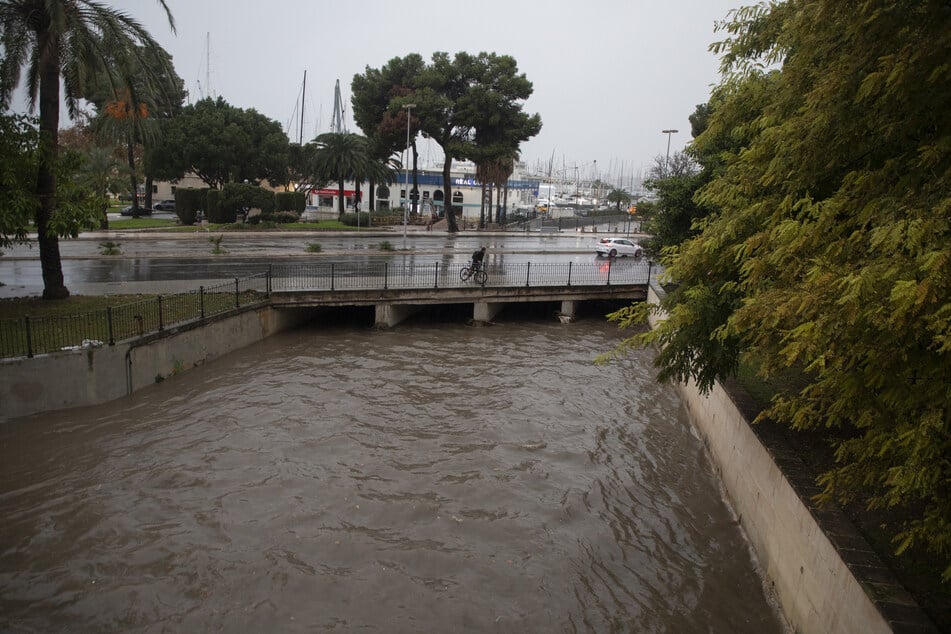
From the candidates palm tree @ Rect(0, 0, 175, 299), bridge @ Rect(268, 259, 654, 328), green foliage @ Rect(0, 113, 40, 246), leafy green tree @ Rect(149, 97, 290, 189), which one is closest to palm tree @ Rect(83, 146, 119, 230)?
leafy green tree @ Rect(149, 97, 290, 189)

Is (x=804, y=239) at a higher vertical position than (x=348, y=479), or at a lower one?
higher

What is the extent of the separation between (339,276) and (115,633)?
17535mm

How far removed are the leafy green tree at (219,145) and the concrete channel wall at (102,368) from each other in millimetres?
43868

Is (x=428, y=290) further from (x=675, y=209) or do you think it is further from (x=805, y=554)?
(x=805, y=554)

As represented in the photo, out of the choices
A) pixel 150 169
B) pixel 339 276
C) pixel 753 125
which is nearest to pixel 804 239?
pixel 753 125

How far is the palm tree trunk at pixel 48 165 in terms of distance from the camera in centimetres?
1669

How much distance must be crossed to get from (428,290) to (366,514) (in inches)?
542

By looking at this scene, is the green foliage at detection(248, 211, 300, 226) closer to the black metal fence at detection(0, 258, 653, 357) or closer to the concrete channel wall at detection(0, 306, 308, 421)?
the black metal fence at detection(0, 258, 653, 357)

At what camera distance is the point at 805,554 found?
23.3 ft

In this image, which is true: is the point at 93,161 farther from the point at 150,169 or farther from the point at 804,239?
the point at 804,239

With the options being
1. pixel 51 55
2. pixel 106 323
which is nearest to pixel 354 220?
pixel 51 55

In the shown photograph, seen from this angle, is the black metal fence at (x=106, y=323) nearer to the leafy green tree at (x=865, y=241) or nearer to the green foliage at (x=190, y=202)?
the leafy green tree at (x=865, y=241)

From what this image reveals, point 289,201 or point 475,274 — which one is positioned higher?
point 289,201

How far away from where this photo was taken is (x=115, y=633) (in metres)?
7.25
